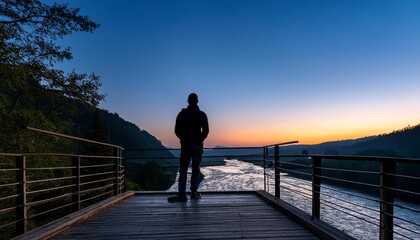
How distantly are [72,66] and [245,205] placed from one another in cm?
1352

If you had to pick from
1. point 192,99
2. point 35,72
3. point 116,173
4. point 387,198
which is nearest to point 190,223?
point 387,198

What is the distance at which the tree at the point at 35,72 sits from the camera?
511 inches

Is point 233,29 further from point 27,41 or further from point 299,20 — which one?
point 27,41

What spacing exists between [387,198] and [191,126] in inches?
162

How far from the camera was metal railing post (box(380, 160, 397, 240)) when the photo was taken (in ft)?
10.3

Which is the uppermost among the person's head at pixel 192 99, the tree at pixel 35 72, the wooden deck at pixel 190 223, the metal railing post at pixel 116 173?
the tree at pixel 35 72

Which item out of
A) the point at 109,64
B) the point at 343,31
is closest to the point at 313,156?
the point at 343,31

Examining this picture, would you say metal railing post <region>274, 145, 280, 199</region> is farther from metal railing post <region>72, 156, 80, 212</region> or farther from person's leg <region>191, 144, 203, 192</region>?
metal railing post <region>72, 156, 80, 212</region>

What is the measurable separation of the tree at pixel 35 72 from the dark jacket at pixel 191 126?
21.8ft

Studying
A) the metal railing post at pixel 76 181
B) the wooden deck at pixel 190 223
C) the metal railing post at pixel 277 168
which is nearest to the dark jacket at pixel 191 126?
the wooden deck at pixel 190 223

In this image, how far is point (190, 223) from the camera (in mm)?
4770

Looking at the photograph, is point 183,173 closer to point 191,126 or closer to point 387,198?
point 191,126

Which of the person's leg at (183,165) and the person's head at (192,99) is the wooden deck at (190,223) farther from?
the person's head at (192,99)

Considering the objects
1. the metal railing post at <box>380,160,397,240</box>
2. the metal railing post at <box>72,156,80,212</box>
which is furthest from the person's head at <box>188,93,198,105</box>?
the metal railing post at <box>380,160,397,240</box>
